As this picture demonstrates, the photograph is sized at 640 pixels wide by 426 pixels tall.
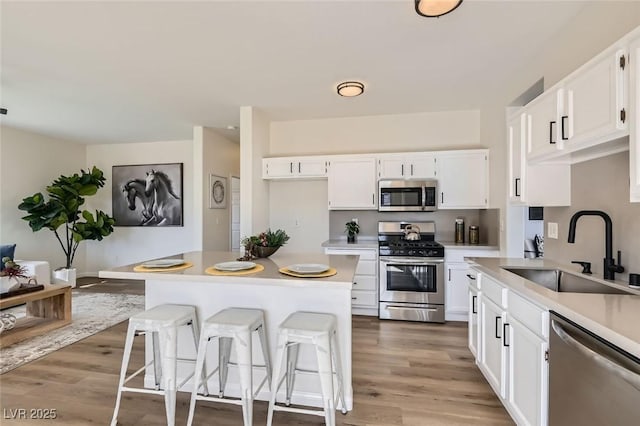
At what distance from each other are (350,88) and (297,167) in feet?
4.73

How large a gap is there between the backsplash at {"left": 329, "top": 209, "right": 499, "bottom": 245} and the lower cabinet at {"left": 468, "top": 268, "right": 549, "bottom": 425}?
183 centimetres

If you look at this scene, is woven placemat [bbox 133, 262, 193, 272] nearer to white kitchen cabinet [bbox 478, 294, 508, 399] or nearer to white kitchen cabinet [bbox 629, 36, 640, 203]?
white kitchen cabinet [bbox 478, 294, 508, 399]

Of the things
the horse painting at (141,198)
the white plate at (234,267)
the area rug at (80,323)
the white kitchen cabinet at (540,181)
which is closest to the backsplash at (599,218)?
the white kitchen cabinet at (540,181)

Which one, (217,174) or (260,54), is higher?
(260,54)

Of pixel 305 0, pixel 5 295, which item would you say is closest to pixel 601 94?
pixel 305 0

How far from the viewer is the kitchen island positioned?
1981mm

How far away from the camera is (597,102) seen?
1528 millimetres

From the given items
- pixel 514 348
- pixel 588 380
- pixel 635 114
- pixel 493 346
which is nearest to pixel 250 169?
pixel 493 346

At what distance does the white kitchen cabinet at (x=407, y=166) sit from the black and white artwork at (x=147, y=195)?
3939mm

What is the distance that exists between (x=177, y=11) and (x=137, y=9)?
0.26 metres

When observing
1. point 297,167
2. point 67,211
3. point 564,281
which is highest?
point 297,167

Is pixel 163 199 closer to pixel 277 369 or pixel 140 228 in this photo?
pixel 140 228

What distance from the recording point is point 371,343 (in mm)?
3148

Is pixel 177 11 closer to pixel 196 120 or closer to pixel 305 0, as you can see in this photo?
pixel 305 0
